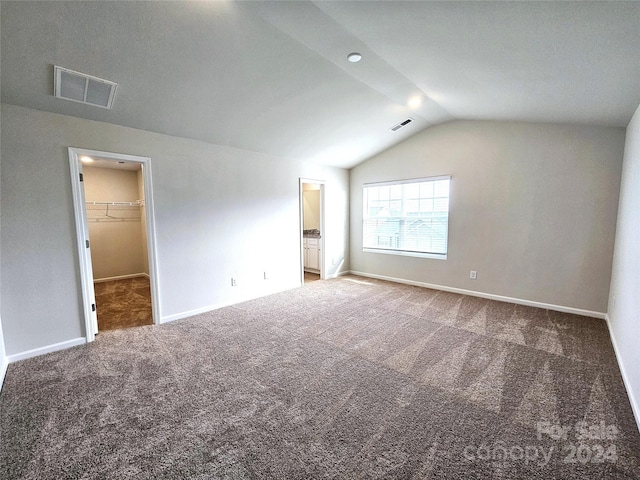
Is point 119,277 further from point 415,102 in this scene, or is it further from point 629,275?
point 629,275

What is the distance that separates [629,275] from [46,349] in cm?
546

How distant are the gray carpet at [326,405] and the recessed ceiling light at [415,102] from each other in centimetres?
286

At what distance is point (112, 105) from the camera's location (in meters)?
2.73

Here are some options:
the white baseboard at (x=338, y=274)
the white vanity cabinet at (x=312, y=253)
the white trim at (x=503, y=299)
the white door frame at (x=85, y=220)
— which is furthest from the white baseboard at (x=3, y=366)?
the white trim at (x=503, y=299)

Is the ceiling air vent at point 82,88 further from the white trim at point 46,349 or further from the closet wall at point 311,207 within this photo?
the closet wall at point 311,207

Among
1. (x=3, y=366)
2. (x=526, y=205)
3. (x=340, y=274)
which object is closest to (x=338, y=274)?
(x=340, y=274)

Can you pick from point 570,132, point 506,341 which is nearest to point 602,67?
point 570,132

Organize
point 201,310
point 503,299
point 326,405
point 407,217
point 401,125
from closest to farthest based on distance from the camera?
point 326,405 < point 201,310 < point 503,299 < point 401,125 < point 407,217

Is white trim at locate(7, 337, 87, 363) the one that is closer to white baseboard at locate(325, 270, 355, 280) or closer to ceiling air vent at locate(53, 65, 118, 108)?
ceiling air vent at locate(53, 65, 118, 108)

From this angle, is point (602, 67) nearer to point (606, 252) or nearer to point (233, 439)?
point (606, 252)

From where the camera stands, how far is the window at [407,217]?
487cm

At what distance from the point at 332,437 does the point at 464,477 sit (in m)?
0.72

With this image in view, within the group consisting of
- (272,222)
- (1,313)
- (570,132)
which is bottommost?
(1,313)

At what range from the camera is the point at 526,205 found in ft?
13.0
